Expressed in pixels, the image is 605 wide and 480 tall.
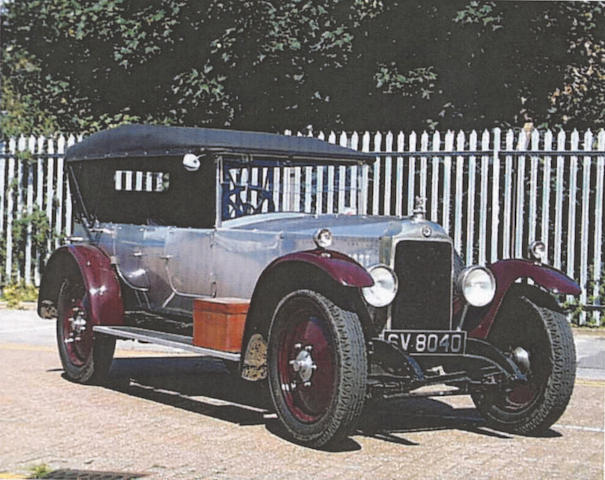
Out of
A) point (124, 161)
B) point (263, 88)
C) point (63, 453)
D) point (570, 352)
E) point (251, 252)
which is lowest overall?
point (63, 453)

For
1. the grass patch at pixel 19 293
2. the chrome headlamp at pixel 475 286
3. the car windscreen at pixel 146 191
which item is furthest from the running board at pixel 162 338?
the grass patch at pixel 19 293

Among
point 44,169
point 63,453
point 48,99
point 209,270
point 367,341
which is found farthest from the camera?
point 48,99

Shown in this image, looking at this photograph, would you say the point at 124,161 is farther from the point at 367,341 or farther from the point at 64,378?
the point at 367,341

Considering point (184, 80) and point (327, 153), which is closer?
point (327, 153)

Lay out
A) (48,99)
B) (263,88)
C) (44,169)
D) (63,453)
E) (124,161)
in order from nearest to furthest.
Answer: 1. (63,453)
2. (124,161)
3. (44,169)
4. (263,88)
5. (48,99)

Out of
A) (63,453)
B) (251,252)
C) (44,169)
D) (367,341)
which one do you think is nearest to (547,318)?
(367,341)

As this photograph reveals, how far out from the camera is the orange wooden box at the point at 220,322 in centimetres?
859

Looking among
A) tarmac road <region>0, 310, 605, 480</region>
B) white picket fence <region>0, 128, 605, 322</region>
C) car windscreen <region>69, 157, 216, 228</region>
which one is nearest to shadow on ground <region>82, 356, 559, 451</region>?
tarmac road <region>0, 310, 605, 480</region>

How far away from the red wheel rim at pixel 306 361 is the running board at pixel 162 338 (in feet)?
1.70

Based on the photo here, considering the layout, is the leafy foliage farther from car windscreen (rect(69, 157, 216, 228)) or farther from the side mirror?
the side mirror

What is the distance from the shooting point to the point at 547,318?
849 centimetres

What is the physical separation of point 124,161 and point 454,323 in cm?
355

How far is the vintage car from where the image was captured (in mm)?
7879

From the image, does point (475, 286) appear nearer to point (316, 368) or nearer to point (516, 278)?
point (516, 278)
